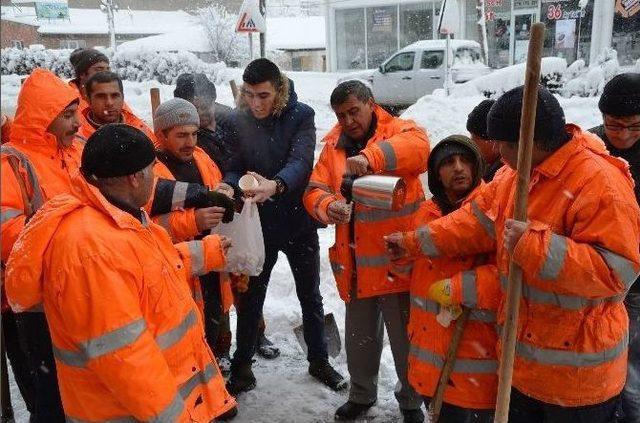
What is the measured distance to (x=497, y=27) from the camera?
23.5 m

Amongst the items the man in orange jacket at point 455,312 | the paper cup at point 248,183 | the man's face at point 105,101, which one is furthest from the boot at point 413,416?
the man's face at point 105,101

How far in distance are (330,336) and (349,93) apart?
208 cm

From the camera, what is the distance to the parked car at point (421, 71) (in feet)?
56.5

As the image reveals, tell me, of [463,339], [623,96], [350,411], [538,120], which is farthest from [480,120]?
[350,411]

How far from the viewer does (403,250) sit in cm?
279

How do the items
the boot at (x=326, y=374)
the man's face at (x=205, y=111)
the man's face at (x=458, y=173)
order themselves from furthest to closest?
the man's face at (x=205, y=111), the boot at (x=326, y=374), the man's face at (x=458, y=173)

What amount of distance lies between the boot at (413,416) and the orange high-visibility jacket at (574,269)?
48.9 inches

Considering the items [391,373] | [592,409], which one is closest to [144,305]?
[592,409]

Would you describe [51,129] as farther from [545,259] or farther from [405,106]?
[405,106]

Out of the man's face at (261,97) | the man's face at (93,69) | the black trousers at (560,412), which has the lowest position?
the black trousers at (560,412)

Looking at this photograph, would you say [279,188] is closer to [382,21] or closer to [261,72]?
[261,72]

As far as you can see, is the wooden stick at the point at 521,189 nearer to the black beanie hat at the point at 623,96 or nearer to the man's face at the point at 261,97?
the black beanie hat at the point at 623,96

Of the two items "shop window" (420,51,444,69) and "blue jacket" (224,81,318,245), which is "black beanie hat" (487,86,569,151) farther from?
"shop window" (420,51,444,69)

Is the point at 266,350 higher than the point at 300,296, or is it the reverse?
the point at 300,296
